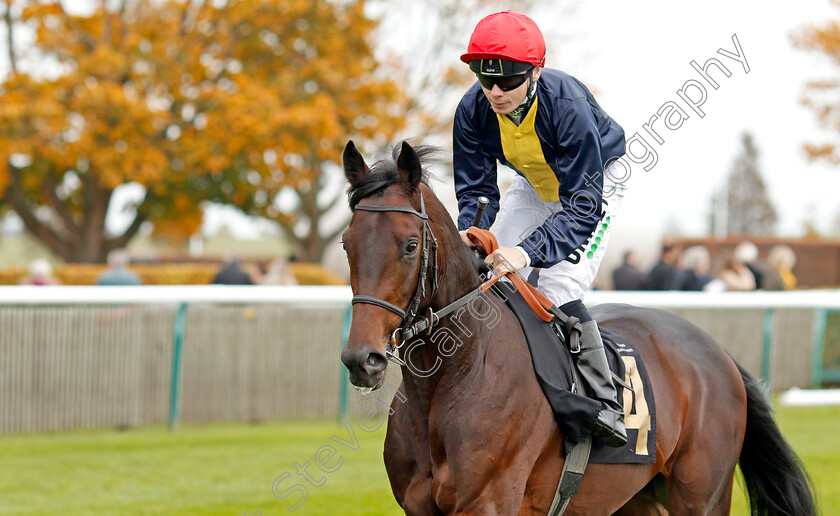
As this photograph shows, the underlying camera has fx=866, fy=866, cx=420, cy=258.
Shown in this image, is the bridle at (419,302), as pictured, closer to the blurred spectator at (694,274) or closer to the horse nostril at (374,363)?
the horse nostril at (374,363)

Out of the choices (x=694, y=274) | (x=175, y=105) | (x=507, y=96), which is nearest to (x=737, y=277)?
(x=694, y=274)

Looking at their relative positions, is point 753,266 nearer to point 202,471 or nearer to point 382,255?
point 202,471

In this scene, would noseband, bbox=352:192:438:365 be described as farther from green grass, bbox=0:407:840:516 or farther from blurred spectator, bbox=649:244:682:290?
blurred spectator, bbox=649:244:682:290

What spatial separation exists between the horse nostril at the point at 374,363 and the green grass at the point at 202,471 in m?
3.00

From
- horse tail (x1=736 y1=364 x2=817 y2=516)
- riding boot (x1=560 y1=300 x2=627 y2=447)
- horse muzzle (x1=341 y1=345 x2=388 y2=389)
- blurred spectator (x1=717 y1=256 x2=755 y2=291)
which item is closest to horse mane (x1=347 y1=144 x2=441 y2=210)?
horse muzzle (x1=341 y1=345 x2=388 y2=389)

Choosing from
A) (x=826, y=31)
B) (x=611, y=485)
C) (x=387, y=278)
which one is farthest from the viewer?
(x=826, y=31)

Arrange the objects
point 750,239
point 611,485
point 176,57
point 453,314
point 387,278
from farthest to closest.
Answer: point 750,239 → point 176,57 → point 611,485 → point 453,314 → point 387,278

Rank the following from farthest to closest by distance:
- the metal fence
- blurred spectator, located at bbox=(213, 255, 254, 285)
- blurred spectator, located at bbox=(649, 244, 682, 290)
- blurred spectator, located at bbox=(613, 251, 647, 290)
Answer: blurred spectator, located at bbox=(613, 251, 647, 290), blurred spectator, located at bbox=(649, 244, 682, 290), blurred spectator, located at bbox=(213, 255, 254, 285), the metal fence

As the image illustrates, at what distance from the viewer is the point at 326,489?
224 inches

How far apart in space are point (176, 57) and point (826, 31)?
15.1 meters

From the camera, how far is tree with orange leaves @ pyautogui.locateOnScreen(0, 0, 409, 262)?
46.6 ft

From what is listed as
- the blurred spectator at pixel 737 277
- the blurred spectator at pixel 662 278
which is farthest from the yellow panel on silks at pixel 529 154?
the blurred spectator at pixel 662 278

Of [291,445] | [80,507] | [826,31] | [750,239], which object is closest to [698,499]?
[80,507]

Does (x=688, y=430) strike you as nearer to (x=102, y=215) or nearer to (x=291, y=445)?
(x=291, y=445)
